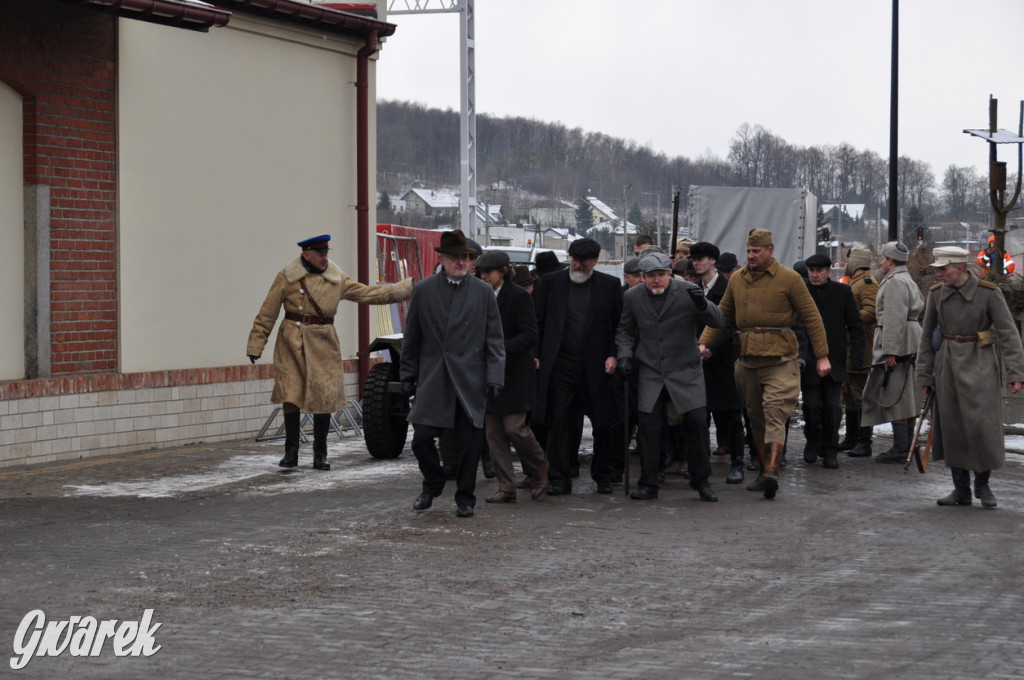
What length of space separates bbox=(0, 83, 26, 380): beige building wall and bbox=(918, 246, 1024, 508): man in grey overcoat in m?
7.63

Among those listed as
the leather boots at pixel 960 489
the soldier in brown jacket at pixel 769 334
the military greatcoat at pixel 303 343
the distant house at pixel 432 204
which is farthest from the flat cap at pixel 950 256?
the distant house at pixel 432 204

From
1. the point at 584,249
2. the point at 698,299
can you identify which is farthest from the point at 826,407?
the point at 584,249

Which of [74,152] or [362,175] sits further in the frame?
[362,175]

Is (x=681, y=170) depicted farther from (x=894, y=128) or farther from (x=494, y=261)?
(x=494, y=261)

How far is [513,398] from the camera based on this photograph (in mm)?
9922

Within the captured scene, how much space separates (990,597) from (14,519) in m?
6.01

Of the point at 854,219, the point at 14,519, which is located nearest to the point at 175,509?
the point at 14,519

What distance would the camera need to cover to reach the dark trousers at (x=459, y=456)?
9320 mm

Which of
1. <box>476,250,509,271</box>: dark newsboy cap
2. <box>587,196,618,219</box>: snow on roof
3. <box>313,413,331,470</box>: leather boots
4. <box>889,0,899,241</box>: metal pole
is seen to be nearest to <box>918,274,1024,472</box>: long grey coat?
<box>476,250,509,271</box>: dark newsboy cap

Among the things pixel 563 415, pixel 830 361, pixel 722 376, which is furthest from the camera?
pixel 830 361

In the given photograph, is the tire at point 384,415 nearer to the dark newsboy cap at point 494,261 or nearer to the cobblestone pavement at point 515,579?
the cobblestone pavement at point 515,579

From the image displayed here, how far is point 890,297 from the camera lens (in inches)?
508

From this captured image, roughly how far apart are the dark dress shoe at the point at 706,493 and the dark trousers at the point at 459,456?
1.77 m

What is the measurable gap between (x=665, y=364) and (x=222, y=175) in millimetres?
5976
